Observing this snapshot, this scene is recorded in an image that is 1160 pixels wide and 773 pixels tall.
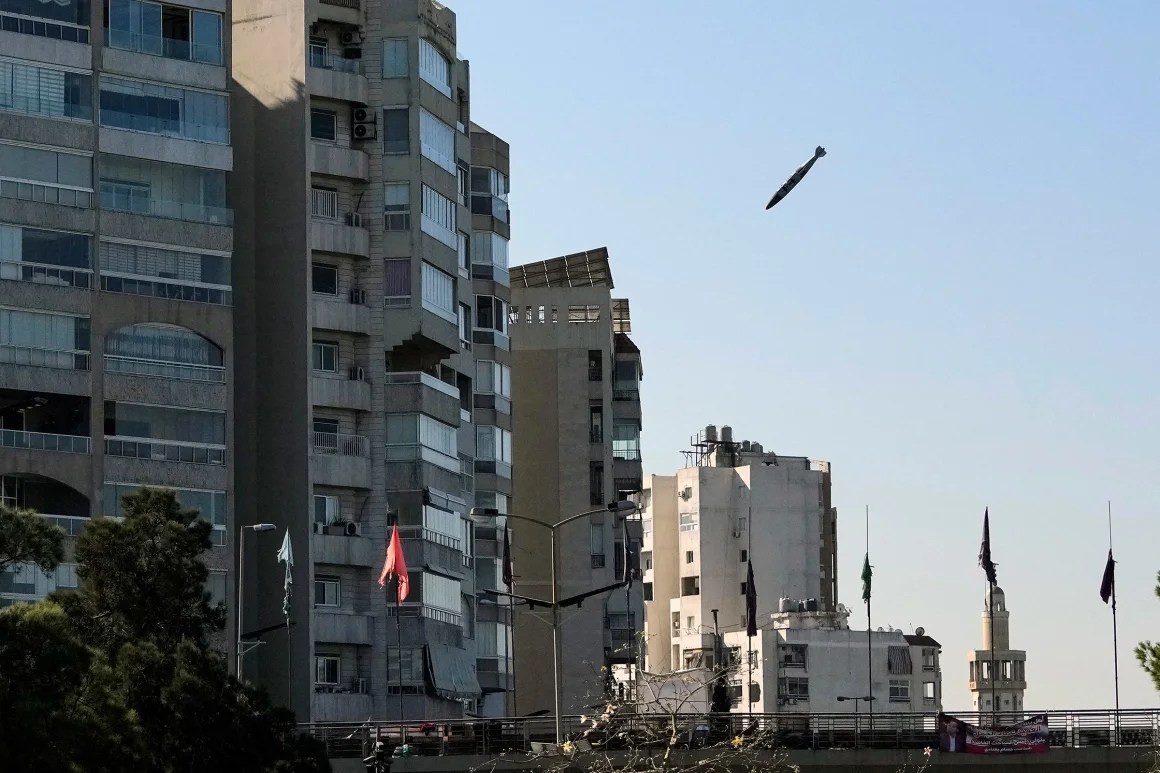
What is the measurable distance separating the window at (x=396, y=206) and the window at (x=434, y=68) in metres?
4.20

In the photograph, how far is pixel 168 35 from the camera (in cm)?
9206

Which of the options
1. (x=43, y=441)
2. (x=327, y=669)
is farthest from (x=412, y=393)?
(x=43, y=441)

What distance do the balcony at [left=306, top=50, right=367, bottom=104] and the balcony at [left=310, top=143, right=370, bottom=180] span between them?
1.82 m

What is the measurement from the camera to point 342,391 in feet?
313

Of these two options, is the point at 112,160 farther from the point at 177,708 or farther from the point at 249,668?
the point at 177,708

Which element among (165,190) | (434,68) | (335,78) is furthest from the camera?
(434,68)

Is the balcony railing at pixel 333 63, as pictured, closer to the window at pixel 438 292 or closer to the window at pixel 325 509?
the window at pixel 438 292

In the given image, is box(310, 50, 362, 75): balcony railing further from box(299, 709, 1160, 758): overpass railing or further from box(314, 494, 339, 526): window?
box(299, 709, 1160, 758): overpass railing

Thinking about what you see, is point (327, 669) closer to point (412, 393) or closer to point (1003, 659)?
point (412, 393)

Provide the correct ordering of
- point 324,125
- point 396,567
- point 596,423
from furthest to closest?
point 596,423, point 324,125, point 396,567

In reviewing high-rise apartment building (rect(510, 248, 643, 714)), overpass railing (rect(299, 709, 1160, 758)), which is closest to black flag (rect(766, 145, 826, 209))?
overpass railing (rect(299, 709, 1160, 758))

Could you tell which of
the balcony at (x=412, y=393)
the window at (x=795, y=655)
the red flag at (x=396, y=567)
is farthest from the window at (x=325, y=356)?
the window at (x=795, y=655)

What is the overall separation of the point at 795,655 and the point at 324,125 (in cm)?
7550

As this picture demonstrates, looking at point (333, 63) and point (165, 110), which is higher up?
point (333, 63)
